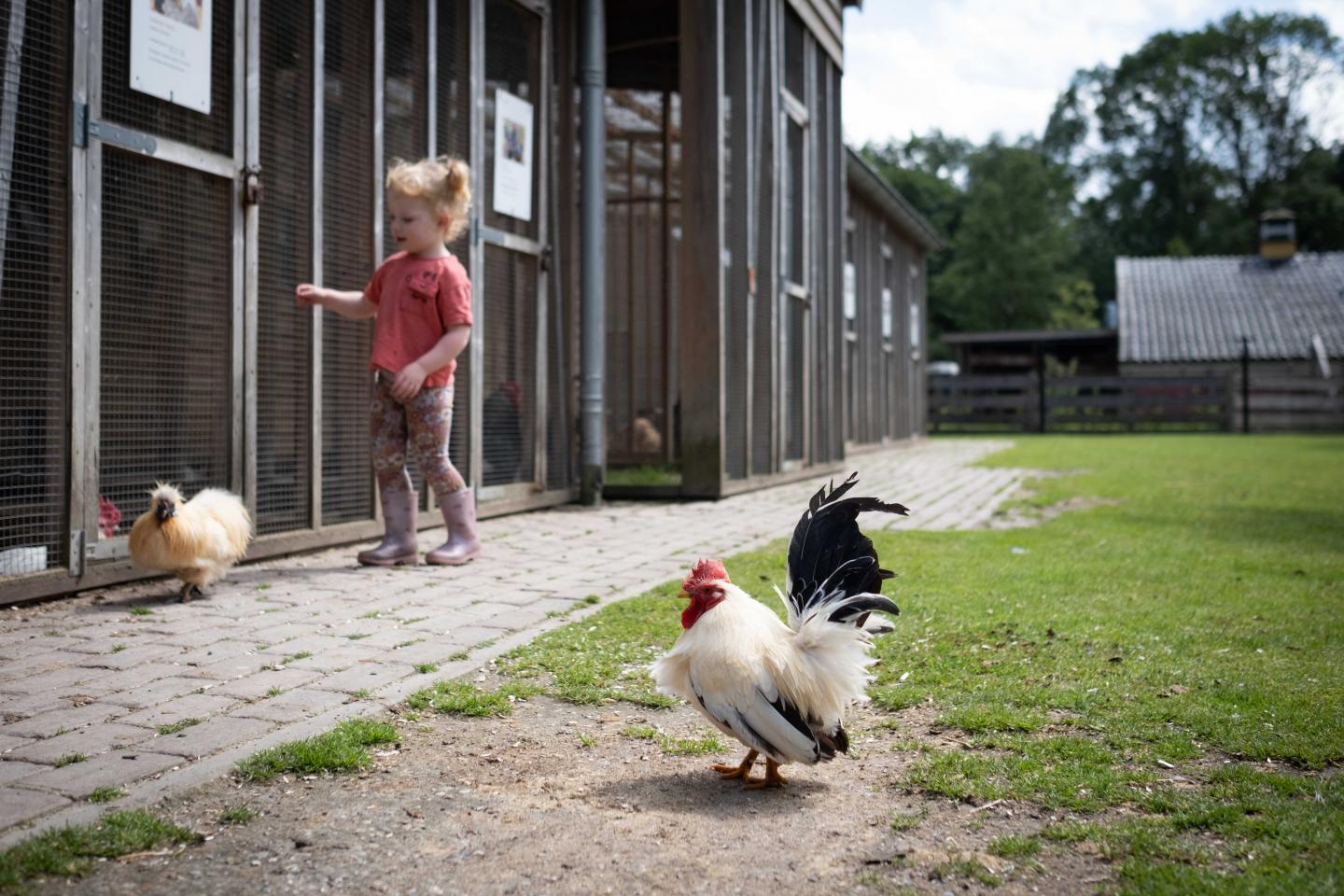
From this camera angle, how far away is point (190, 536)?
504cm

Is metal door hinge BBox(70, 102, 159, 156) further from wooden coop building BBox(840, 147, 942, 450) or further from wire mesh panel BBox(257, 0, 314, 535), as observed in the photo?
wooden coop building BBox(840, 147, 942, 450)

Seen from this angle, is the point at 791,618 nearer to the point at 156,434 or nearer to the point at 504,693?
the point at 504,693

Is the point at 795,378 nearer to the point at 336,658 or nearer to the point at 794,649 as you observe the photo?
the point at 336,658

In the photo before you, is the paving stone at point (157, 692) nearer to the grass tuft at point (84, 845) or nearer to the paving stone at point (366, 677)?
the paving stone at point (366, 677)

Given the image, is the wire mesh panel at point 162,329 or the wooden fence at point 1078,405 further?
the wooden fence at point 1078,405

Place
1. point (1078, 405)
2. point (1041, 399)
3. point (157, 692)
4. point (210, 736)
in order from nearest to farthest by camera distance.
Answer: point (210, 736)
point (157, 692)
point (1041, 399)
point (1078, 405)

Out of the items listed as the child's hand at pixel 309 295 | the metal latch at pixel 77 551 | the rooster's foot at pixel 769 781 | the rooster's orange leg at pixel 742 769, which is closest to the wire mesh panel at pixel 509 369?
the child's hand at pixel 309 295

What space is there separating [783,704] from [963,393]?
3412 centimetres

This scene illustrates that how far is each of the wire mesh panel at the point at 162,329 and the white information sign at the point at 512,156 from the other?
2920 millimetres

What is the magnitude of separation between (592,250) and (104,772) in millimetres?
7165

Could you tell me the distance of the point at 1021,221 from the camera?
5938 centimetres

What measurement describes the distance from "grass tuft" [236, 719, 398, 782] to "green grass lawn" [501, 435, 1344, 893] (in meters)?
0.79

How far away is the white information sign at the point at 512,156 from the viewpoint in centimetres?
866

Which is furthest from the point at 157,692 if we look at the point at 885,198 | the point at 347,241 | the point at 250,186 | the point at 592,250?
the point at 885,198
